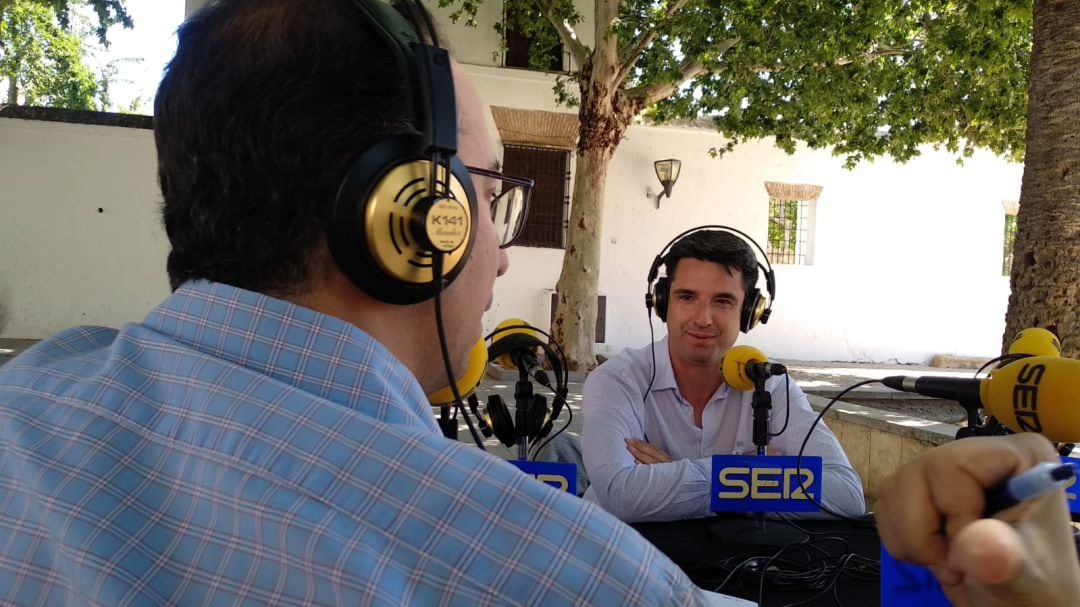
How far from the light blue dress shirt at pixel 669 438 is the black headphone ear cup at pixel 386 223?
60.1 inches

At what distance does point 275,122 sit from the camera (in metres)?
0.86

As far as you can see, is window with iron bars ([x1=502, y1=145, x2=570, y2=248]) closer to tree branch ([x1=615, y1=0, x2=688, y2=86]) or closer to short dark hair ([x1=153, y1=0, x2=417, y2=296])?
tree branch ([x1=615, y1=0, x2=688, y2=86])

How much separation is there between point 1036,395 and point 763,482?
89cm

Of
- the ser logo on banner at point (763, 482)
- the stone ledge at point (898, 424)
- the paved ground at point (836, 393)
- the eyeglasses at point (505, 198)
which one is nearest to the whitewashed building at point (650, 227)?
the paved ground at point (836, 393)

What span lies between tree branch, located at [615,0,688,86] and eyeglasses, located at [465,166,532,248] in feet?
28.0

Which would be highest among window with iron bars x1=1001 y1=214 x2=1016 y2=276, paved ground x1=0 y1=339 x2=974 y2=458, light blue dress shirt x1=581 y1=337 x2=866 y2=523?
window with iron bars x1=1001 y1=214 x2=1016 y2=276

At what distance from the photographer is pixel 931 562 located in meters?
0.69

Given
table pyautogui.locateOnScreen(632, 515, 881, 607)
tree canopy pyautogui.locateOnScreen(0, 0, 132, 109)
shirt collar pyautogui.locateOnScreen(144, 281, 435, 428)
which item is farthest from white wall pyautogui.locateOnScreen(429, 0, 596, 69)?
tree canopy pyautogui.locateOnScreen(0, 0, 132, 109)

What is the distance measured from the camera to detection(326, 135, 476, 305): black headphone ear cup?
852 mm

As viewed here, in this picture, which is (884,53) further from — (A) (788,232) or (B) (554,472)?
(B) (554,472)

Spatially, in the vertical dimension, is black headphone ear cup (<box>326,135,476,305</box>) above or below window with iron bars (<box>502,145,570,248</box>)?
below

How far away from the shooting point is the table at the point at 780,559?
170 centimetres

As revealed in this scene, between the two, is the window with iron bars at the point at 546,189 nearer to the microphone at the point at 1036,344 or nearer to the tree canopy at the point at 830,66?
the tree canopy at the point at 830,66

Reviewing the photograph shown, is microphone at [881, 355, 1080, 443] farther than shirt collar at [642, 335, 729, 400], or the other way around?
shirt collar at [642, 335, 729, 400]
